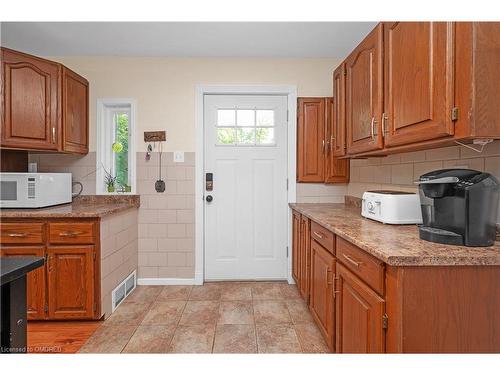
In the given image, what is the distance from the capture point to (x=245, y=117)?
3.24 meters

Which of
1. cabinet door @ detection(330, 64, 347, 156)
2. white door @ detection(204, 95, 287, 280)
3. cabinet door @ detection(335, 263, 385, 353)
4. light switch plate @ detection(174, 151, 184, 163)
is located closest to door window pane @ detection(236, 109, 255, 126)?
white door @ detection(204, 95, 287, 280)

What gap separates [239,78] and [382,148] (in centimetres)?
184

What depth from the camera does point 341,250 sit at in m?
1.69

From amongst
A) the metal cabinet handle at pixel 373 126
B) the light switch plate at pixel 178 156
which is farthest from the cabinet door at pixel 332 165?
the light switch plate at pixel 178 156

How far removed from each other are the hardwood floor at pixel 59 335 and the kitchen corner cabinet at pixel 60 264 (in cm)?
6

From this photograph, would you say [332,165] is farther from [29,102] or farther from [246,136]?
[29,102]

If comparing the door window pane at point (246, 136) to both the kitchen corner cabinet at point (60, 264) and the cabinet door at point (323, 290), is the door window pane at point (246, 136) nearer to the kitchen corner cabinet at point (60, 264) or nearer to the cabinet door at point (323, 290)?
the cabinet door at point (323, 290)

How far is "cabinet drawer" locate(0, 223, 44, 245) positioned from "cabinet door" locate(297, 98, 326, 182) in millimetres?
2377

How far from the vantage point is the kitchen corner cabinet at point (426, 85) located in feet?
3.74

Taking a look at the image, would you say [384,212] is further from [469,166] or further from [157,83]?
[157,83]

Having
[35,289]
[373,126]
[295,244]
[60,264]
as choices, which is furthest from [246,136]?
[35,289]

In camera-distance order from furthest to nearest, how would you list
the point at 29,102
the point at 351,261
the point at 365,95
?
1. the point at 29,102
2. the point at 365,95
3. the point at 351,261

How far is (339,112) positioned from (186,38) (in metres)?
1.52

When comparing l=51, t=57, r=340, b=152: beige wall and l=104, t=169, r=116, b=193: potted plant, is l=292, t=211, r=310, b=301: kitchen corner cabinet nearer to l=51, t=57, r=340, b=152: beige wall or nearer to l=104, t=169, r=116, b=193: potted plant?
l=51, t=57, r=340, b=152: beige wall
